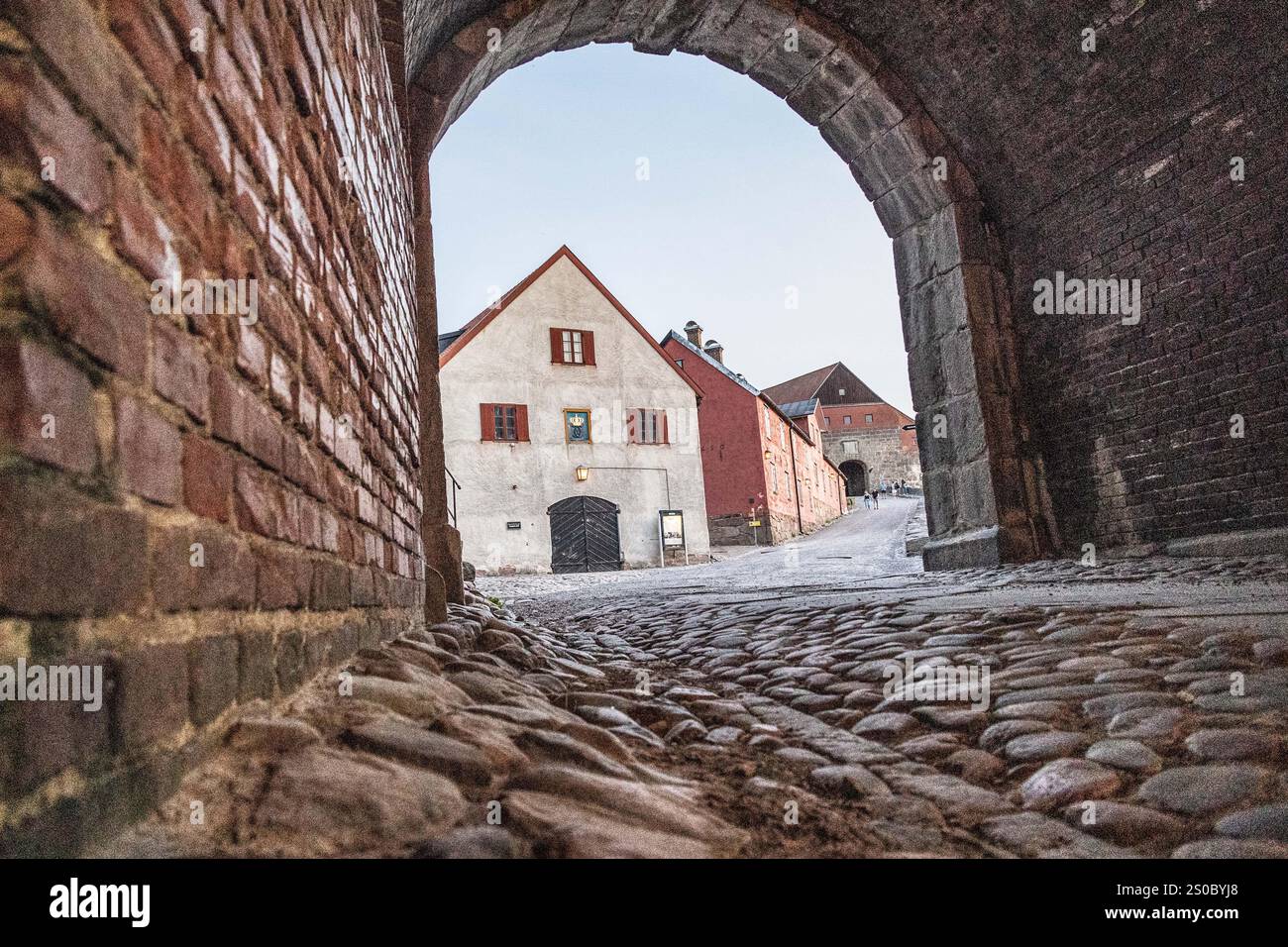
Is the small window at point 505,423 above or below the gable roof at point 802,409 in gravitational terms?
below

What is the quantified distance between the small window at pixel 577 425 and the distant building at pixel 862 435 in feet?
90.7

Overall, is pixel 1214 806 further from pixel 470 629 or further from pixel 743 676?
pixel 470 629

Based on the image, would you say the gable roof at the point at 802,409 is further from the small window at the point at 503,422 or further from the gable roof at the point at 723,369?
the small window at the point at 503,422

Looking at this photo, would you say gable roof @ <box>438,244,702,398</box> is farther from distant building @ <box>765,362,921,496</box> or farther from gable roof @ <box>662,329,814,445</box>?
distant building @ <box>765,362,921,496</box>

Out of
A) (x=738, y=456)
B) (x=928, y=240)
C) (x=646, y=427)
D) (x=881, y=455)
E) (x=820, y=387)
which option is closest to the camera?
(x=928, y=240)

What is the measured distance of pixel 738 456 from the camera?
23.8 meters

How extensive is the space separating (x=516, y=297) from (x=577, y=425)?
3.08m

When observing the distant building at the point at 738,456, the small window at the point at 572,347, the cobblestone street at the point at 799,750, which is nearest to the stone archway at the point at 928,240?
the cobblestone street at the point at 799,750

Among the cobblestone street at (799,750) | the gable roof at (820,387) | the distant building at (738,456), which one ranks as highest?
the gable roof at (820,387)

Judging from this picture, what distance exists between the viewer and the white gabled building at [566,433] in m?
16.9

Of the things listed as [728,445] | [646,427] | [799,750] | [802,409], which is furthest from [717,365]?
[799,750]

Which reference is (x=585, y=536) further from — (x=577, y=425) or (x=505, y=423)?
(x=505, y=423)
